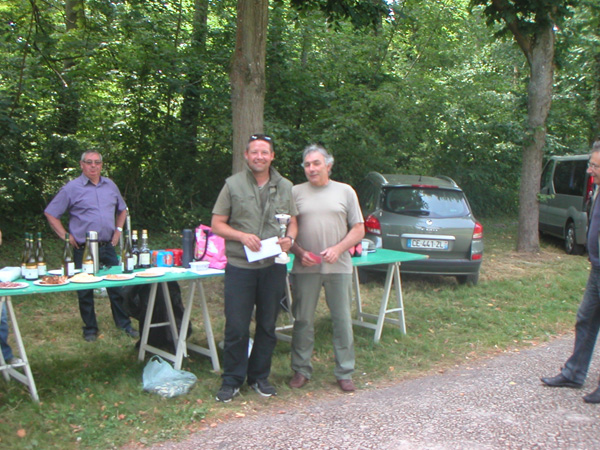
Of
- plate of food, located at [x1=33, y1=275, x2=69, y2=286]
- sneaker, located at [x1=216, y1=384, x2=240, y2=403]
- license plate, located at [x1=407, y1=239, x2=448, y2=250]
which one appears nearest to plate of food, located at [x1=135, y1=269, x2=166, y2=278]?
plate of food, located at [x1=33, y1=275, x2=69, y2=286]

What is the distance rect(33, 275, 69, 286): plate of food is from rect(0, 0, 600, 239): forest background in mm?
5675

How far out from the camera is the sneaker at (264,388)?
4.88 meters

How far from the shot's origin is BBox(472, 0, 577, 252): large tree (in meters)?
11.5

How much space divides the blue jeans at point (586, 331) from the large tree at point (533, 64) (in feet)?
25.3

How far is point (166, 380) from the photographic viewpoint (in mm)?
4914

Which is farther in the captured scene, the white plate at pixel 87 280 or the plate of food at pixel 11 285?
the white plate at pixel 87 280

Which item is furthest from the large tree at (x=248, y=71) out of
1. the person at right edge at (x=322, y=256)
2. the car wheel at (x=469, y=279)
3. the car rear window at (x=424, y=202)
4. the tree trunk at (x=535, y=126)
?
the tree trunk at (x=535, y=126)

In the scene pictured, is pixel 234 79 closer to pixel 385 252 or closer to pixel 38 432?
pixel 385 252

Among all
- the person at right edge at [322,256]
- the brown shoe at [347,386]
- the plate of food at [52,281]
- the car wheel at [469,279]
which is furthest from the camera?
the car wheel at [469,279]

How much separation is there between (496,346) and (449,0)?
12.8 m

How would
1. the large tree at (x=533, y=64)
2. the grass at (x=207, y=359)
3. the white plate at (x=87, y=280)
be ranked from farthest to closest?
the large tree at (x=533, y=64)
the white plate at (x=87, y=280)
the grass at (x=207, y=359)

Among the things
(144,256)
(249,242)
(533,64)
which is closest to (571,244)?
(533,64)

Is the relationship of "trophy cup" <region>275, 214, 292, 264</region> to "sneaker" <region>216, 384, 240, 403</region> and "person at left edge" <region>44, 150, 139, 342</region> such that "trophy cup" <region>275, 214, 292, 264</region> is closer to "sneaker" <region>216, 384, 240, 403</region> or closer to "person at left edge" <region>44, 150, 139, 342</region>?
"sneaker" <region>216, 384, 240, 403</region>

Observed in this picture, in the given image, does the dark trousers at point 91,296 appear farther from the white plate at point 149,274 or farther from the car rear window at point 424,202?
the car rear window at point 424,202
